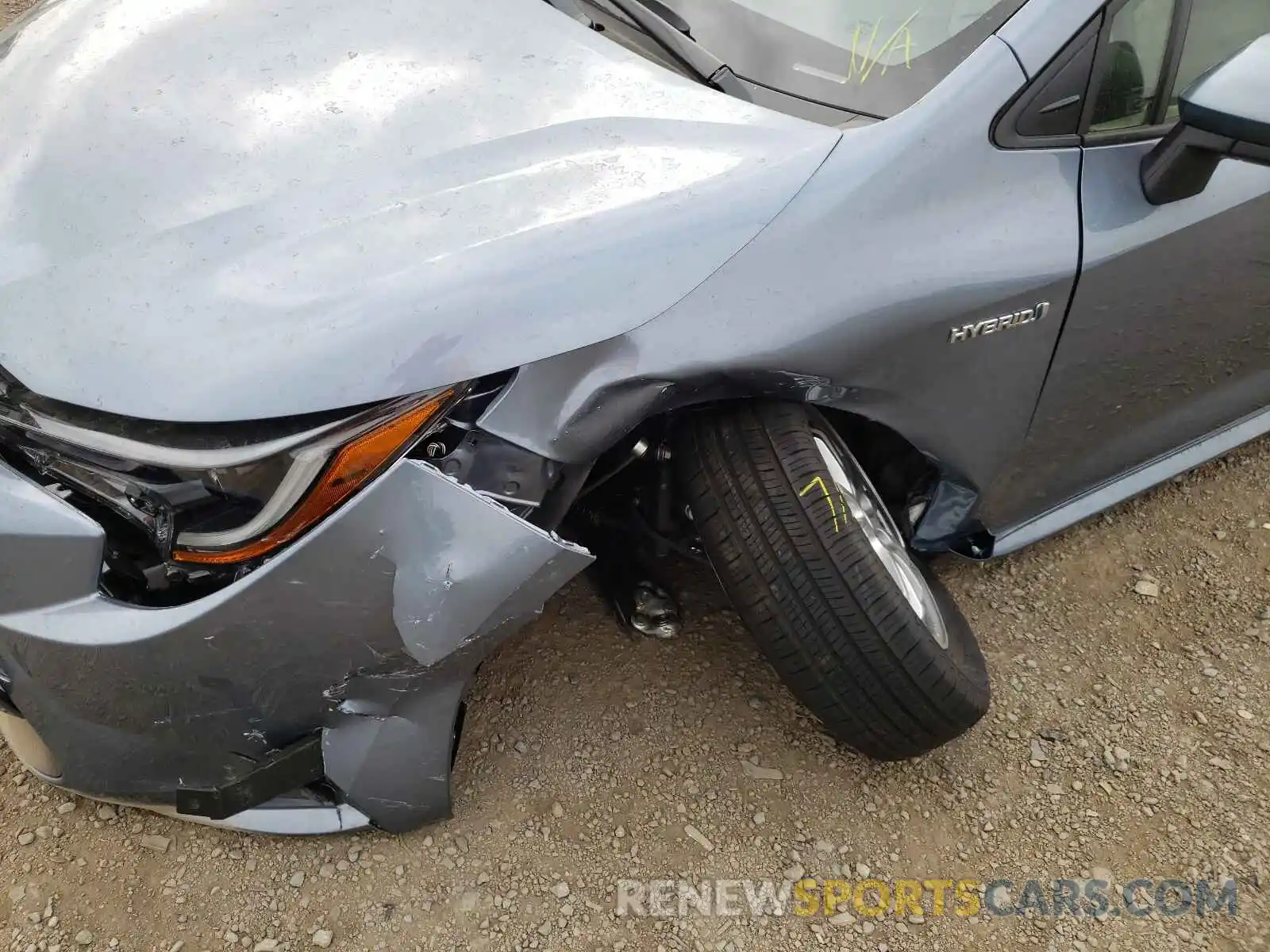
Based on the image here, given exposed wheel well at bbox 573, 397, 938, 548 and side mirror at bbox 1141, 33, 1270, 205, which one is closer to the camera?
side mirror at bbox 1141, 33, 1270, 205

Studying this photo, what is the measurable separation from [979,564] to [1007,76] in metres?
1.27

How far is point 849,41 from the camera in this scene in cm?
183

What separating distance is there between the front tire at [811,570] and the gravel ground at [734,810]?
0.30m

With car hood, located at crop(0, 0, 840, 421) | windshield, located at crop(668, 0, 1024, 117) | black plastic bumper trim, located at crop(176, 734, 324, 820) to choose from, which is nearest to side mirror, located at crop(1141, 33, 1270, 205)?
windshield, located at crop(668, 0, 1024, 117)

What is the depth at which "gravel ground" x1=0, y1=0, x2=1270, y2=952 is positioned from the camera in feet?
5.91

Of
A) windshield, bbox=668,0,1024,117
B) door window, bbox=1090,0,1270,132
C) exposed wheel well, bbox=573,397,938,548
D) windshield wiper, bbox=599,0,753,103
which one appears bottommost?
exposed wheel well, bbox=573,397,938,548

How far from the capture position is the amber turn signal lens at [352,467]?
53.1 inches

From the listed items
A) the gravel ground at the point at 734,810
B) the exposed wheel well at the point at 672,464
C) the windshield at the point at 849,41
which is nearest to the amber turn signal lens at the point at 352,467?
the exposed wheel well at the point at 672,464

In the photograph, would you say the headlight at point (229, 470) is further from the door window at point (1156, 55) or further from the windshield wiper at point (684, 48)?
the door window at point (1156, 55)

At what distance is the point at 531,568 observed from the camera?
1.41 m

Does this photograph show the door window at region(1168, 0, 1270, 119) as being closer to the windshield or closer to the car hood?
the windshield

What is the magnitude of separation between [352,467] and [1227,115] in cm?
144

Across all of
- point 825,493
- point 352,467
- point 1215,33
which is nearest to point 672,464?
point 825,493

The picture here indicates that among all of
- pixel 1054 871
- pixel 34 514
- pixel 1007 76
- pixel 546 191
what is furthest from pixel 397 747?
pixel 1007 76
